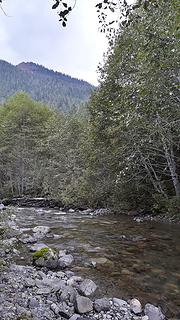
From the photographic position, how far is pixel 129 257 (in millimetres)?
8305

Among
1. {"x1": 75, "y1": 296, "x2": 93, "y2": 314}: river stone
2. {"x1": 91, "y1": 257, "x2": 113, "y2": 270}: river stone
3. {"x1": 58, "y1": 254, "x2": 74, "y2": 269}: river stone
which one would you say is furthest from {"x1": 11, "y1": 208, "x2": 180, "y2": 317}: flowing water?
{"x1": 75, "y1": 296, "x2": 93, "y2": 314}: river stone

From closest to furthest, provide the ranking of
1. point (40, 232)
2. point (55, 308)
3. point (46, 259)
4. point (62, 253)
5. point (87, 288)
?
point (55, 308), point (87, 288), point (46, 259), point (62, 253), point (40, 232)

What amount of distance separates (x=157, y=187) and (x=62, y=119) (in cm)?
2111

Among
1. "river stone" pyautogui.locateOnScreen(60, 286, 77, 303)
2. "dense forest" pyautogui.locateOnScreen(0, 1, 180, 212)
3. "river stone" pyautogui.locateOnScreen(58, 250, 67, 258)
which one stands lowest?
"river stone" pyautogui.locateOnScreen(58, 250, 67, 258)

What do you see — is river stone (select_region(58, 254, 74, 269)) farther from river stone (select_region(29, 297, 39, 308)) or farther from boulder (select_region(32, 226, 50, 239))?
boulder (select_region(32, 226, 50, 239))

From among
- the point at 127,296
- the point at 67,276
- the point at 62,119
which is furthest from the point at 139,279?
the point at 62,119

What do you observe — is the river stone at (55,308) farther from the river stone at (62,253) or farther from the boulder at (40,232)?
the boulder at (40,232)

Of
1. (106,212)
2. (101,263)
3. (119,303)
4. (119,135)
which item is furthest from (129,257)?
(106,212)

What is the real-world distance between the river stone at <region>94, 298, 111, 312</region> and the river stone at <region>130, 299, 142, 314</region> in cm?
35

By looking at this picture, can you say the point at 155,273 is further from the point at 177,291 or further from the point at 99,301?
the point at 99,301

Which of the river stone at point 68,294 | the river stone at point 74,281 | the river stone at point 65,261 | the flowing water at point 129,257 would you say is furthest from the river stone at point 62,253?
the river stone at point 68,294

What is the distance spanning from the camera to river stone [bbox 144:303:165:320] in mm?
4930

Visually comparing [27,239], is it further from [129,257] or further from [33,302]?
[33,302]

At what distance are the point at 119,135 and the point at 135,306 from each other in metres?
11.3
